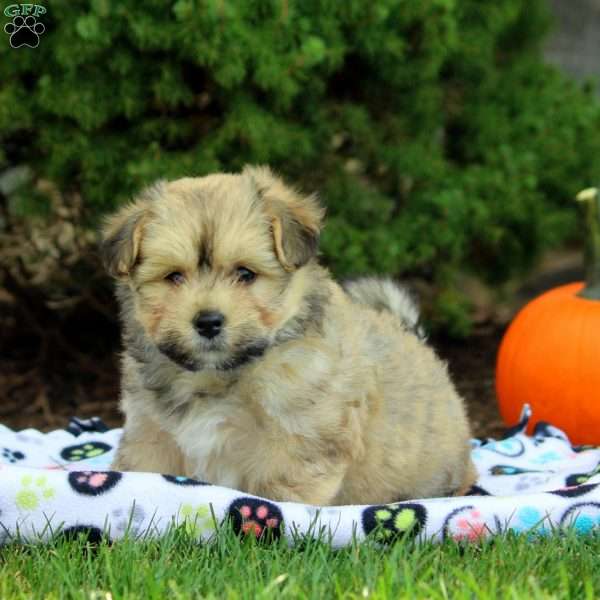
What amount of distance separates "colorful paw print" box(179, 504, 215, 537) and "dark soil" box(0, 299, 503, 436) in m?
2.69

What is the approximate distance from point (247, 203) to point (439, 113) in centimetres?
345

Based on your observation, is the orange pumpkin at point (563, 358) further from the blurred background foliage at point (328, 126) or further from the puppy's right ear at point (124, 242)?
the puppy's right ear at point (124, 242)

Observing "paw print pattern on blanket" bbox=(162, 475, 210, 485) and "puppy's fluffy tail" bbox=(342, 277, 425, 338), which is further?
"puppy's fluffy tail" bbox=(342, 277, 425, 338)

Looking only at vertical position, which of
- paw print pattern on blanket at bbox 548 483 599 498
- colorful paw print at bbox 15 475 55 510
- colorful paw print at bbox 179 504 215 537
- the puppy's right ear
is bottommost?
paw print pattern on blanket at bbox 548 483 599 498

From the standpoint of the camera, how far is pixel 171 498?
3.50m

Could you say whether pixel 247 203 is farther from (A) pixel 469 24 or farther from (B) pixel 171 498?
(A) pixel 469 24

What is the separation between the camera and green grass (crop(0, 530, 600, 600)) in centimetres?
287

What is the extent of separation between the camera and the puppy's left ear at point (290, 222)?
353 centimetres

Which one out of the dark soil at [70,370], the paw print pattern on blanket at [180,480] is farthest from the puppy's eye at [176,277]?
the dark soil at [70,370]

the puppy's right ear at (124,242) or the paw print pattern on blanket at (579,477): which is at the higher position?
the puppy's right ear at (124,242)

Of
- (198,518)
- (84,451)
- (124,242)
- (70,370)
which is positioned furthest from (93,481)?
(70,370)

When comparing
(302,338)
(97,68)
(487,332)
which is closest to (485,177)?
(487,332)

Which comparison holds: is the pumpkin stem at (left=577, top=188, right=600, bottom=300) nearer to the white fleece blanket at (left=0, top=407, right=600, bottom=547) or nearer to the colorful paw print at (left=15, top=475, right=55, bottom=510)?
the white fleece blanket at (left=0, top=407, right=600, bottom=547)

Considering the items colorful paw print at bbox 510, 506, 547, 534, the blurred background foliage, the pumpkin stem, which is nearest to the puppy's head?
colorful paw print at bbox 510, 506, 547, 534
